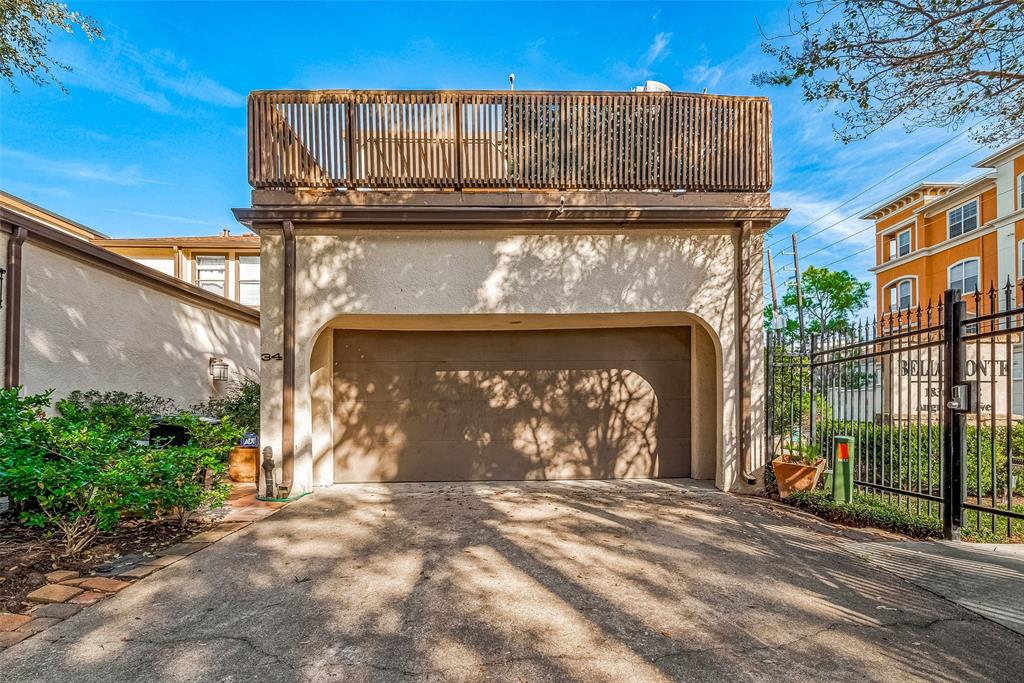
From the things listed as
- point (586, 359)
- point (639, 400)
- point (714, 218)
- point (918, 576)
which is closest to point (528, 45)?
point (714, 218)

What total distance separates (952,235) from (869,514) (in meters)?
25.8

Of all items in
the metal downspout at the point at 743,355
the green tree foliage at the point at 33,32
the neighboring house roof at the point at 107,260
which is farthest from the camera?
the metal downspout at the point at 743,355

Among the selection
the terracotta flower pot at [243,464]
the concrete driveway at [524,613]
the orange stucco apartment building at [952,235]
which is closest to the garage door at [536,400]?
the terracotta flower pot at [243,464]

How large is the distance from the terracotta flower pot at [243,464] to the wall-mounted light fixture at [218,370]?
3281mm

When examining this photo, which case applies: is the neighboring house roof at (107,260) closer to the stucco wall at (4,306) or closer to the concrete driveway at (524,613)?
the stucco wall at (4,306)

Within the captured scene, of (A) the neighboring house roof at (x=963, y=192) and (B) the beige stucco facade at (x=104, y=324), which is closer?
(B) the beige stucco facade at (x=104, y=324)

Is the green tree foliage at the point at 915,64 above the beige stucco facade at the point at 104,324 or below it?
above

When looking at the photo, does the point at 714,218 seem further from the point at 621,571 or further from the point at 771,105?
the point at 621,571

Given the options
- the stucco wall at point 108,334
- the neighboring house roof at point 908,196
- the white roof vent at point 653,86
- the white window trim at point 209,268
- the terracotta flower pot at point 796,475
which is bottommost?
the terracotta flower pot at point 796,475

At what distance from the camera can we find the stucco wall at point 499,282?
19.6ft

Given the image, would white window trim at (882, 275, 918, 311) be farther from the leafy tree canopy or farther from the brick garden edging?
the brick garden edging

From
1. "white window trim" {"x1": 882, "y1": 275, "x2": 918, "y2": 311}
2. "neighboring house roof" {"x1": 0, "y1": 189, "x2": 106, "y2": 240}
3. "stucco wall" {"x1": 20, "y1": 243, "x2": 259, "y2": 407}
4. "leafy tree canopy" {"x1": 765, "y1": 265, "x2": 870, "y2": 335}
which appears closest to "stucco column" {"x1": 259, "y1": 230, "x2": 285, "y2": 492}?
"stucco wall" {"x1": 20, "y1": 243, "x2": 259, "y2": 407}

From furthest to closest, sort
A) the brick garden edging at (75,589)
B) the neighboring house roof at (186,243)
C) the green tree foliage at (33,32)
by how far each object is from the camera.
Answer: the neighboring house roof at (186,243) < the green tree foliage at (33,32) < the brick garden edging at (75,589)

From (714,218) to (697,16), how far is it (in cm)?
451
